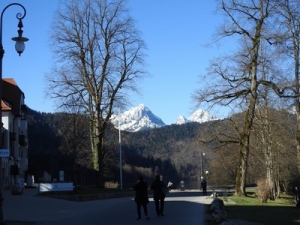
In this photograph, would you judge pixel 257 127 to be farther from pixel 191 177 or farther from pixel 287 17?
pixel 191 177

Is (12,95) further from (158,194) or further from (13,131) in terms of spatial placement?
(158,194)

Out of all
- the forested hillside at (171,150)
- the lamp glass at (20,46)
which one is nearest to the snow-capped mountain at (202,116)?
the forested hillside at (171,150)

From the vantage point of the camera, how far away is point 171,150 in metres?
187

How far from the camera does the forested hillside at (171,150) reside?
3781 cm

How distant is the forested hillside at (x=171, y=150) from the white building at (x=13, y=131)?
5.04m

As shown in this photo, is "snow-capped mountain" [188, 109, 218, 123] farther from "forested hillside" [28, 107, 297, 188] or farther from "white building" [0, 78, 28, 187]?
"white building" [0, 78, 28, 187]

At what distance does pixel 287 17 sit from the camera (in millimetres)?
30875

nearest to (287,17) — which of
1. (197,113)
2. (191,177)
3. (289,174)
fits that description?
(197,113)

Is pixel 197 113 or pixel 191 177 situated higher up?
pixel 197 113

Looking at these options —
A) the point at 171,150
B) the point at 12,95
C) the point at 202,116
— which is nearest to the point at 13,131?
the point at 12,95

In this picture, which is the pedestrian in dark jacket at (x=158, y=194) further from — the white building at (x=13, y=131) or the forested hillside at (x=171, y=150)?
the white building at (x=13, y=131)

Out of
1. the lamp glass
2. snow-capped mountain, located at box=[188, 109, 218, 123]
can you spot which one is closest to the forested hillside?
snow-capped mountain, located at box=[188, 109, 218, 123]

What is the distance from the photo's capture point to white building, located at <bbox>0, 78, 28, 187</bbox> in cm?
5972

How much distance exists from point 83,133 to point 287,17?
25932 mm
